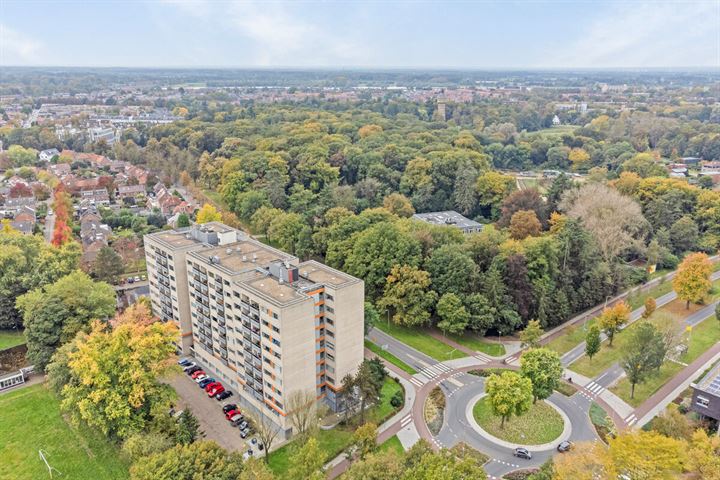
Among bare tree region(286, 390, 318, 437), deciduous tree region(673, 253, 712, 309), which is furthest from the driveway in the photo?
deciduous tree region(673, 253, 712, 309)

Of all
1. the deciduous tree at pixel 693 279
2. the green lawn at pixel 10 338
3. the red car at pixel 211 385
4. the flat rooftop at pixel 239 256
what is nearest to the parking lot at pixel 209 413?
the red car at pixel 211 385

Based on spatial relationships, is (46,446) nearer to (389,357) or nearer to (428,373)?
(389,357)

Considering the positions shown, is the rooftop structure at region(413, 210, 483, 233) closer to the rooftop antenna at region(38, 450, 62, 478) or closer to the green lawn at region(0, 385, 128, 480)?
the green lawn at region(0, 385, 128, 480)

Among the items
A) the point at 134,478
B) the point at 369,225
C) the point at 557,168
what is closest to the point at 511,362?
the point at 369,225

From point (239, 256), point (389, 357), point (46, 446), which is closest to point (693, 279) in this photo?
point (389, 357)

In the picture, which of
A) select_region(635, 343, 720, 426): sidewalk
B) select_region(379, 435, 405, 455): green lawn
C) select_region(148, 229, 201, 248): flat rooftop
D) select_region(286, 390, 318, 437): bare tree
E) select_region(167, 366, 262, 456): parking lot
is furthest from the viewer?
select_region(148, 229, 201, 248): flat rooftop

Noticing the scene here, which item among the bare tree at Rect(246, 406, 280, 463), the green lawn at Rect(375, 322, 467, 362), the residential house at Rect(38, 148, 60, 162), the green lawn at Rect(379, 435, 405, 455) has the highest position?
the residential house at Rect(38, 148, 60, 162)
